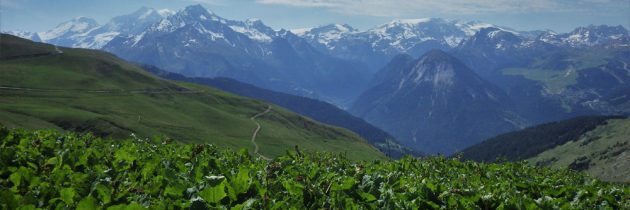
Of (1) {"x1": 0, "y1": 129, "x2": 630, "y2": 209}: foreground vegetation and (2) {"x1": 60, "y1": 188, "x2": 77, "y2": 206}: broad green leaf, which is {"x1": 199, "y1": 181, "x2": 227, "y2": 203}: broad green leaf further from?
(2) {"x1": 60, "y1": 188, "x2": 77, "y2": 206}: broad green leaf

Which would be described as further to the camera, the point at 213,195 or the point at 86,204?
the point at 213,195

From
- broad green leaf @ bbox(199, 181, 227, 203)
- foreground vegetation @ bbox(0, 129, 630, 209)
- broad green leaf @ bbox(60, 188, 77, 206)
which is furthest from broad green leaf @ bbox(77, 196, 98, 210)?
broad green leaf @ bbox(199, 181, 227, 203)

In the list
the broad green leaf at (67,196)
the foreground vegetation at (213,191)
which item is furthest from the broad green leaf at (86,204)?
the broad green leaf at (67,196)

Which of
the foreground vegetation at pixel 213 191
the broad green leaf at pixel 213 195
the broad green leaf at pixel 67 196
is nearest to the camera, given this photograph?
the broad green leaf at pixel 67 196

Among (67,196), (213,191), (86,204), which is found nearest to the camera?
(86,204)

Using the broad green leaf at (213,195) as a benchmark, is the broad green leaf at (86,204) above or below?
above

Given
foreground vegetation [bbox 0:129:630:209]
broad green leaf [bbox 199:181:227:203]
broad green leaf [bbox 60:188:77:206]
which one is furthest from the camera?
foreground vegetation [bbox 0:129:630:209]

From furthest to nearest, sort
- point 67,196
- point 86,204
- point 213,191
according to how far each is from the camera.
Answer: point 213,191, point 67,196, point 86,204

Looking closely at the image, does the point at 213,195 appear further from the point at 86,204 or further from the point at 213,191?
the point at 86,204

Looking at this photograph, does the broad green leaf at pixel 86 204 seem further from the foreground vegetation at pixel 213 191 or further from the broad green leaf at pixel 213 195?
the broad green leaf at pixel 213 195

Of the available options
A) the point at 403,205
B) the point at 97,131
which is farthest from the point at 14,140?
the point at 97,131

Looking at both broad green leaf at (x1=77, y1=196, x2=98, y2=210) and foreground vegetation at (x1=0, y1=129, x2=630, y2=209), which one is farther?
foreground vegetation at (x1=0, y1=129, x2=630, y2=209)

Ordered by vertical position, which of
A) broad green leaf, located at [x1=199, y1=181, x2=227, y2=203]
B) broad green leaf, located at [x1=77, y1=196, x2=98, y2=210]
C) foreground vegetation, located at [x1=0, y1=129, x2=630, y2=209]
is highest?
broad green leaf, located at [x1=77, y1=196, x2=98, y2=210]

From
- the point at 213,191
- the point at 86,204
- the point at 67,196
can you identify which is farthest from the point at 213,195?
the point at 67,196
